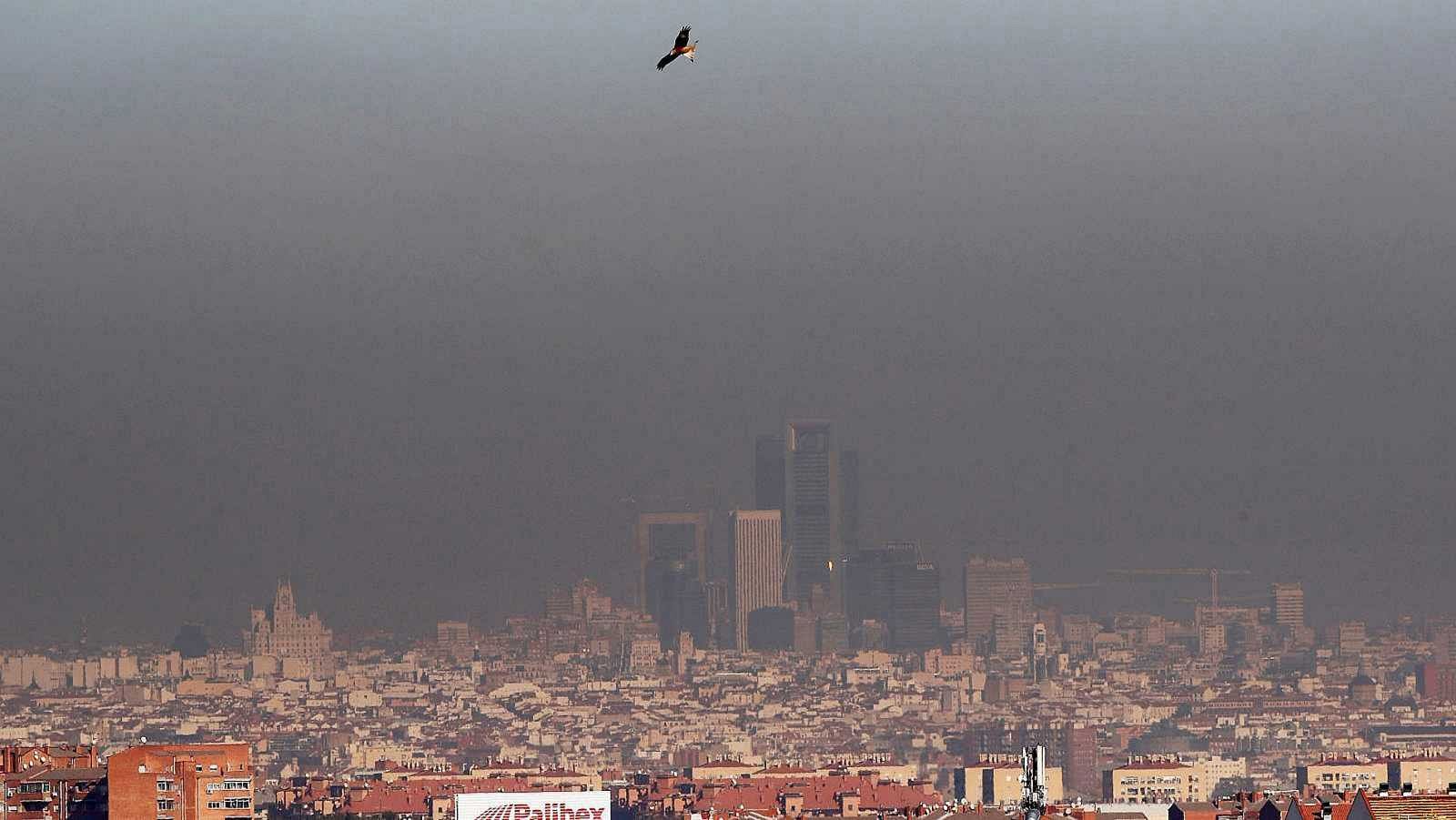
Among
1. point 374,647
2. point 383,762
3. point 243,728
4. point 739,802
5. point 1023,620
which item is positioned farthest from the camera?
point 1023,620

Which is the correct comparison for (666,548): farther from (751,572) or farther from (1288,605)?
(1288,605)

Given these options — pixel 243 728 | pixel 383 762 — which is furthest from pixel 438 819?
pixel 243 728

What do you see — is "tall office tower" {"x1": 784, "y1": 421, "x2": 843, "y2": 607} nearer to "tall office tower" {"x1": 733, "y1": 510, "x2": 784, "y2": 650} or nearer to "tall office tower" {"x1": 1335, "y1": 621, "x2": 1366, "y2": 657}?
"tall office tower" {"x1": 733, "y1": 510, "x2": 784, "y2": 650}

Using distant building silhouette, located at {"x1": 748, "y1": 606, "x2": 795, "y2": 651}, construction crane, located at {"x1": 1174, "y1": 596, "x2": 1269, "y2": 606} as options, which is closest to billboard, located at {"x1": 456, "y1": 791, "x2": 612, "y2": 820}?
construction crane, located at {"x1": 1174, "y1": 596, "x2": 1269, "y2": 606}

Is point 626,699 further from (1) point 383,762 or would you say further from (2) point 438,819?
(2) point 438,819

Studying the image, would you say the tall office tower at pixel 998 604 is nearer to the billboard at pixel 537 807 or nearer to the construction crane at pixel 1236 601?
→ the construction crane at pixel 1236 601

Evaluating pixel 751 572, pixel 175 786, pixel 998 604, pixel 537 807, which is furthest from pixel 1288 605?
pixel 537 807

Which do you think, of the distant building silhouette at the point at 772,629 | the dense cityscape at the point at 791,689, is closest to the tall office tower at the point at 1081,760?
the dense cityscape at the point at 791,689

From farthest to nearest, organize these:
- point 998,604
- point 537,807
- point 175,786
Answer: point 998,604 → point 175,786 → point 537,807
